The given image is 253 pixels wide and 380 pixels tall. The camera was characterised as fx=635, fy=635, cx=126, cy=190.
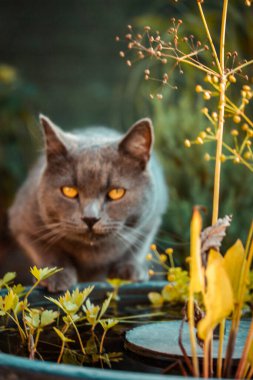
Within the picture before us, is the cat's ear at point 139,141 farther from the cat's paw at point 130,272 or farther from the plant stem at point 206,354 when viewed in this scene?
the plant stem at point 206,354

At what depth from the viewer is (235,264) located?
774 mm

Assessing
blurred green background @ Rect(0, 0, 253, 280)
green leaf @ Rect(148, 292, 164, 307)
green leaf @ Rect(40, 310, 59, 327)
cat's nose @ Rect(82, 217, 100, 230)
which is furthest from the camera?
blurred green background @ Rect(0, 0, 253, 280)

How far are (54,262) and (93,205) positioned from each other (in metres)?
0.23

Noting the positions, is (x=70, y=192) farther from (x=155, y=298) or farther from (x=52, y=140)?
(x=155, y=298)

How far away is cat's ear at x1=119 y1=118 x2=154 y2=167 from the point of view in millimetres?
1910

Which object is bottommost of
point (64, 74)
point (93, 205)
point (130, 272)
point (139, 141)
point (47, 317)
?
point (130, 272)

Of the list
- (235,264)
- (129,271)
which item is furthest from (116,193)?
(235,264)

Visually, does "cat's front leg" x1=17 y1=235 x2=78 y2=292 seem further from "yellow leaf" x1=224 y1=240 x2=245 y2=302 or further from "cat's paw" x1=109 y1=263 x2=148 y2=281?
"yellow leaf" x1=224 y1=240 x2=245 y2=302

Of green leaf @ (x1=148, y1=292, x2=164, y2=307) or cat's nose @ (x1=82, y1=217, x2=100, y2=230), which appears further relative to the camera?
cat's nose @ (x1=82, y1=217, x2=100, y2=230)

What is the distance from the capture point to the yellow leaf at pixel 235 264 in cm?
77

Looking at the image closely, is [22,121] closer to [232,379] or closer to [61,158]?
[61,158]

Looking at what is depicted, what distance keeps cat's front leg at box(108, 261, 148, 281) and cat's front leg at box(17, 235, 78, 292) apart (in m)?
0.14

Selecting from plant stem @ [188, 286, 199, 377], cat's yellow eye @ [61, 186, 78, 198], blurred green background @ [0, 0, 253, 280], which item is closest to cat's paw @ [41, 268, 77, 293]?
cat's yellow eye @ [61, 186, 78, 198]

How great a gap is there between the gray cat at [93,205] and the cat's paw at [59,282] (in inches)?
3.4
